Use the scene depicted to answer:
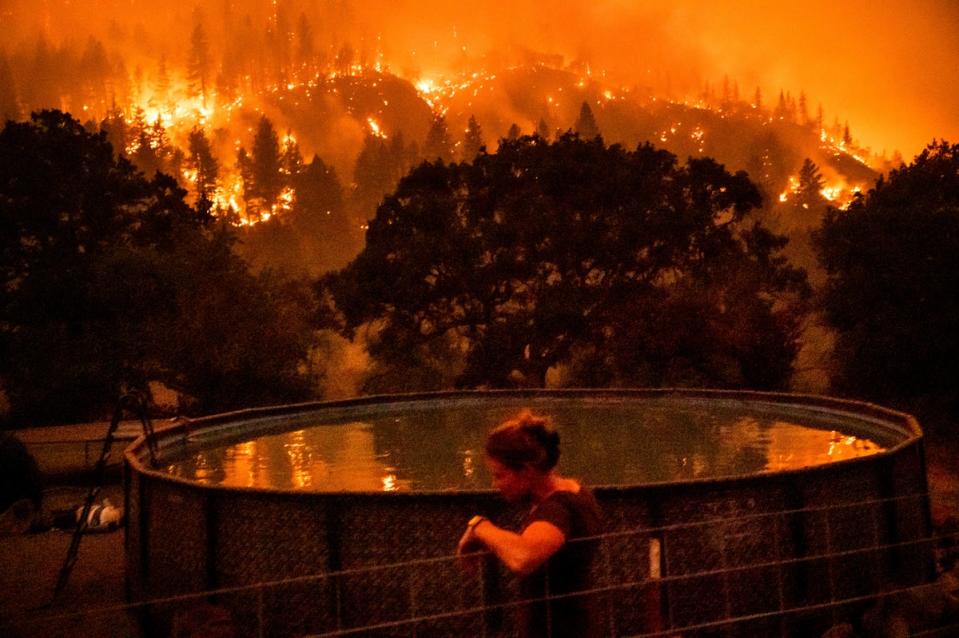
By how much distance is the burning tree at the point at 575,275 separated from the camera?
2269cm

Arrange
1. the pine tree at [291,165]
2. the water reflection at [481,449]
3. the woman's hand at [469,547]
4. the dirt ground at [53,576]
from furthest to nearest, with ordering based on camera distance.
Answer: the pine tree at [291,165]
the water reflection at [481,449]
the dirt ground at [53,576]
the woman's hand at [469,547]

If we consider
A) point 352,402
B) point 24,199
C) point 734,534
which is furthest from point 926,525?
point 24,199

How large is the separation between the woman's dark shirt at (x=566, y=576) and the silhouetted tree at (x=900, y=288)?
1887 cm

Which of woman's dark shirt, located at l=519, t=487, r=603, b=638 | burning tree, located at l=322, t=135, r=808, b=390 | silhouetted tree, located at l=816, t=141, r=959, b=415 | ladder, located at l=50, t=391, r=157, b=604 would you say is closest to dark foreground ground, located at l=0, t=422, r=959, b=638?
ladder, located at l=50, t=391, r=157, b=604

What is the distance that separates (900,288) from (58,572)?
18567mm

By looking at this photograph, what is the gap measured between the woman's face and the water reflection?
304 inches

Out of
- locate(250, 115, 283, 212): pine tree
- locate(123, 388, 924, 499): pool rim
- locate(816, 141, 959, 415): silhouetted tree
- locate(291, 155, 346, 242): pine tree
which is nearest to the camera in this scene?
locate(123, 388, 924, 499): pool rim

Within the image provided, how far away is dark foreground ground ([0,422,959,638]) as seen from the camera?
7.63 meters

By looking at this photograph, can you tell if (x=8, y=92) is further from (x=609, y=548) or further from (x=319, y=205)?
(x=609, y=548)

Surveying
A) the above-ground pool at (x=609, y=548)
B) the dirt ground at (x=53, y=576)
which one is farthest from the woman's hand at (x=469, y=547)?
→ the dirt ground at (x=53, y=576)

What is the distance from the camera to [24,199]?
87.4 feet

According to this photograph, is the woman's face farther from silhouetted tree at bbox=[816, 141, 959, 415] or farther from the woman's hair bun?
silhouetted tree at bbox=[816, 141, 959, 415]

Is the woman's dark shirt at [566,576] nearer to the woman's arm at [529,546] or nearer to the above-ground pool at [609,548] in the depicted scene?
the woman's arm at [529,546]

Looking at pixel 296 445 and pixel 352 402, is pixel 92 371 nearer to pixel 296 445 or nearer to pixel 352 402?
pixel 352 402
